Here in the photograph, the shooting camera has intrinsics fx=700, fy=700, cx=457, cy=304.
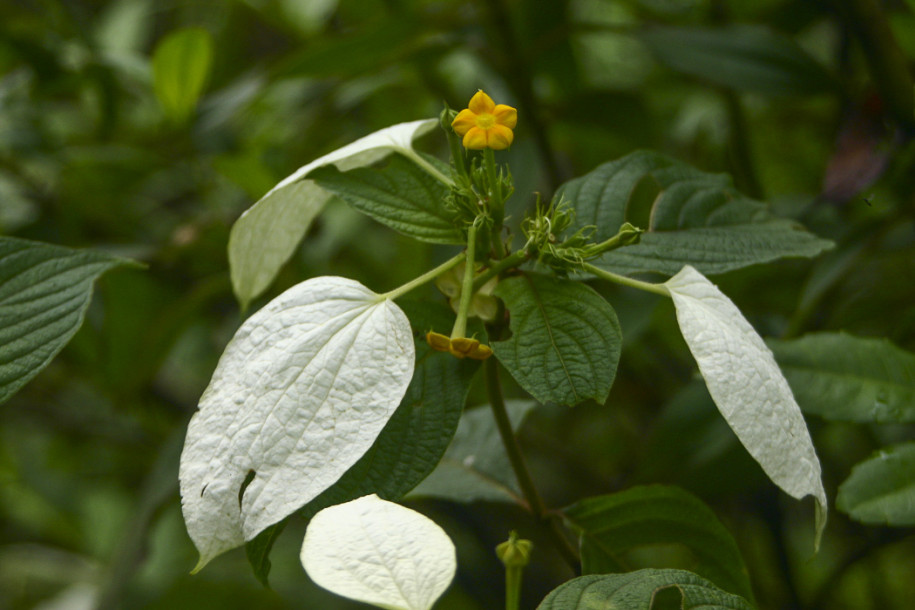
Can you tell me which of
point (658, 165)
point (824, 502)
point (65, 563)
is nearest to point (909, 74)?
point (658, 165)

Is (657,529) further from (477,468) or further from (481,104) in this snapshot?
(481,104)

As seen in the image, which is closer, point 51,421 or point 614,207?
point 614,207

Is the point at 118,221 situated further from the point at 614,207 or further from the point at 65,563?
the point at 614,207

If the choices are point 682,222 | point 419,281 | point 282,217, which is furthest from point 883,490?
point 282,217

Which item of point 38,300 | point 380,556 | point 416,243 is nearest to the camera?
point 380,556

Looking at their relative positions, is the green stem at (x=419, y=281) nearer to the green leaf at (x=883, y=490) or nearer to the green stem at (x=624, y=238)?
the green stem at (x=624, y=238)

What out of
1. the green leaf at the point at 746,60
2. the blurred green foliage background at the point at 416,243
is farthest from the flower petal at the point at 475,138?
the green leaf at the point at 746,60
